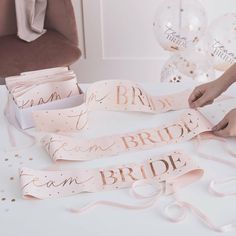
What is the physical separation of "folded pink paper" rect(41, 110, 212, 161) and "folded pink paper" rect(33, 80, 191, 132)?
0.07 meters

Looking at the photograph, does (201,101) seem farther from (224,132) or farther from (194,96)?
(224,132)

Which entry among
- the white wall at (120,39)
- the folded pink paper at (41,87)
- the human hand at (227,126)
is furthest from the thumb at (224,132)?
the white wall at (120,39)

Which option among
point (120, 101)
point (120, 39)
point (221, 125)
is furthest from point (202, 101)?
point (120, 39)

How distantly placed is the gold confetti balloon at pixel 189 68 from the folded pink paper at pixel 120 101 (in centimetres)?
67

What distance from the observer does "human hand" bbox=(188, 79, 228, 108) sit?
1204 mm

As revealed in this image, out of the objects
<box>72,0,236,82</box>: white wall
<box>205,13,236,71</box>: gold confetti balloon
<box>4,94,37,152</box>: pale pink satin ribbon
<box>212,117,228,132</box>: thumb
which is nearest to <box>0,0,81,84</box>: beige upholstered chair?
<box>72,0,236,82</box>: white wall

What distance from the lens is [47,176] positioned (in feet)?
3.25

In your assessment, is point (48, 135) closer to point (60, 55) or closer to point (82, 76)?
point (60, 55)

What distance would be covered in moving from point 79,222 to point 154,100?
526mm

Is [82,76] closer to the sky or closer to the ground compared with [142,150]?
closer to the ground

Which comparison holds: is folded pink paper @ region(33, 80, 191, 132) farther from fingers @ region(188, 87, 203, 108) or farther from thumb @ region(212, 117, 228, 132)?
thumb @ region(212, 117, 228, 132)

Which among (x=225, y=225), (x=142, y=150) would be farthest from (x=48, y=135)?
(x=225, y=225)

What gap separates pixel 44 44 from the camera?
221cm

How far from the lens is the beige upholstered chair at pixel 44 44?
6.83 ft
